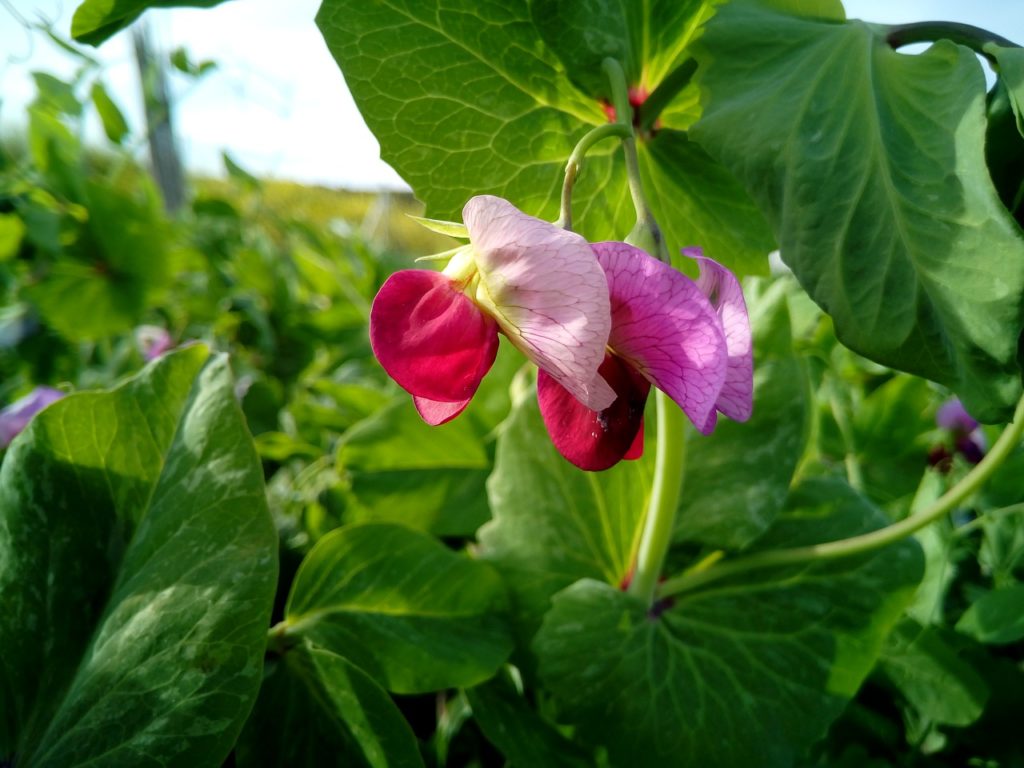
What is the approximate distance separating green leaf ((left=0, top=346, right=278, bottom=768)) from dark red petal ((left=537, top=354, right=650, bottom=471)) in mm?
143

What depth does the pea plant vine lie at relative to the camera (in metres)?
0.33

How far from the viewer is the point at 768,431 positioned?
538 mm

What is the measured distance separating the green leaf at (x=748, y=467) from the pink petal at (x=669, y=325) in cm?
23

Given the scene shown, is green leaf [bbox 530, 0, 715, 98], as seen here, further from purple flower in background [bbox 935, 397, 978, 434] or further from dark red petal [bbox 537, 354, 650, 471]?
purple flower in background [bbox 935, 397, 978, 434]

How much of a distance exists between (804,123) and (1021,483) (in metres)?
0.48

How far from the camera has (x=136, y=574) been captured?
396 mm

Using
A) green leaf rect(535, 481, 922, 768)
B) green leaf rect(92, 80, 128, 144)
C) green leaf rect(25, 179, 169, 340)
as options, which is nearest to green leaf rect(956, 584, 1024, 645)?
green leaf rect(535, 481, 922, 768)

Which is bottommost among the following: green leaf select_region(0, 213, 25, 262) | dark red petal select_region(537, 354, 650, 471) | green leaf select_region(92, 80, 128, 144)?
green leaf select_region(0, 213, 25, 262)

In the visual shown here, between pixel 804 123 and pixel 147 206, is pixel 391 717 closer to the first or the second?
pixel 804 123

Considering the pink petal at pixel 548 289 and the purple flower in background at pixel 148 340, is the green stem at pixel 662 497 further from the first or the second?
the purple flower in background at pixel 148 340

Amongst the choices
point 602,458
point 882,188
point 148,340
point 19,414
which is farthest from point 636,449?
point 148,340

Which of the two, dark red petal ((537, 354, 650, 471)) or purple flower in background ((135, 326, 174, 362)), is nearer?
dark red petal ((537, 354, 650, 471))

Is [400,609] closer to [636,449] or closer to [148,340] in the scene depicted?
[636,449]

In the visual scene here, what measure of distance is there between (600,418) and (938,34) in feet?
0.81
